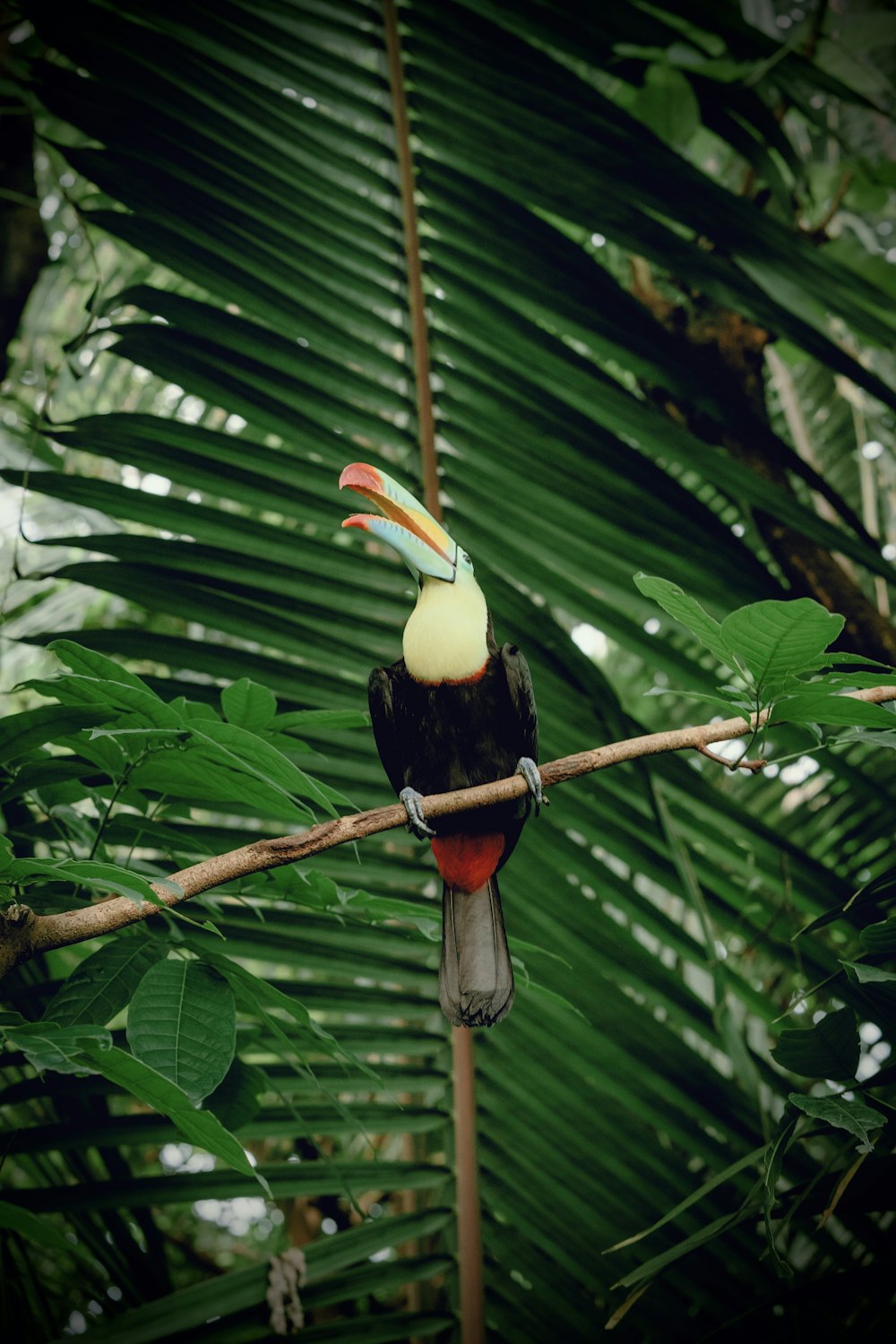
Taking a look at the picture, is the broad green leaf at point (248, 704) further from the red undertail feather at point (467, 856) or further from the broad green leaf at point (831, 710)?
the broad green leaf at point (831, 710)

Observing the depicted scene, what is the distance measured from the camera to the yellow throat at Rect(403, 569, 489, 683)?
4.84 ft

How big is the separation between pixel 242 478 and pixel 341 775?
579 millimetres

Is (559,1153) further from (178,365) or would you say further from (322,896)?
(178,365)

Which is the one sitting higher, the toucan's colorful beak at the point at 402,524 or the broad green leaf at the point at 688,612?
the toucan's colorful beak at the point at 402,524

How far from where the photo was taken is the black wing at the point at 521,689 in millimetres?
1547

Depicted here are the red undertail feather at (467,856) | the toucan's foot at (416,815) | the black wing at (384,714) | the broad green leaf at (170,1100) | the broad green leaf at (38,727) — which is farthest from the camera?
the black wing at (384,714)

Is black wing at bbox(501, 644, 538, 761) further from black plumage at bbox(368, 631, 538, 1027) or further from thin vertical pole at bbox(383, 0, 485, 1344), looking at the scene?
thin vertical pole at bbox(383, 0, 485, 1344)

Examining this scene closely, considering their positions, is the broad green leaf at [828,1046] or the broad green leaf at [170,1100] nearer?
the broad green leaf at [170,1100]

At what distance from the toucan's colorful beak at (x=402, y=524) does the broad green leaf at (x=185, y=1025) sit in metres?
0.62

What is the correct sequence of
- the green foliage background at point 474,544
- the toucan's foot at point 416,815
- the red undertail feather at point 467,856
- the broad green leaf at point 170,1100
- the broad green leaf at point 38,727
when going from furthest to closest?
the green foliage background at point 474,544 < the red undertail feather at point 467,856 < the toucan's foot at point 416,815 < the broad green leaf at point 38,727 < the broad green leaf at point 170,1100

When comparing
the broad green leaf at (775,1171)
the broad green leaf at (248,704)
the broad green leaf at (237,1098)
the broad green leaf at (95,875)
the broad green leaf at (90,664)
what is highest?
the broad green leaf at (90,664)

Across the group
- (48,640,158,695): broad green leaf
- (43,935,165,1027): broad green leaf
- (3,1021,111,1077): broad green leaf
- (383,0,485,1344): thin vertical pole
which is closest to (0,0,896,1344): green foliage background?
(383,0,485,1344): thin vertical pole

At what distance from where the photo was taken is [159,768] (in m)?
1.19

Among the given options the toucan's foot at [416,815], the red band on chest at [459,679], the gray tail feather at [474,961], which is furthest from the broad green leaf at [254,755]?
the red band on chest at [459,679]
